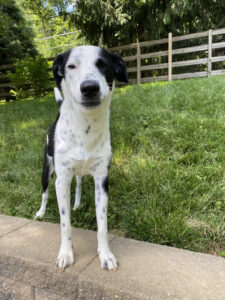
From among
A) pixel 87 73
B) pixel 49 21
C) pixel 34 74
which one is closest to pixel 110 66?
pixel 87 73

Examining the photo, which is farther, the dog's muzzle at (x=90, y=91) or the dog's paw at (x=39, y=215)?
the dog's paw at (x=39, y=215)

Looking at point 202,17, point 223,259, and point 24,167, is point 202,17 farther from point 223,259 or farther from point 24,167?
point 223,259

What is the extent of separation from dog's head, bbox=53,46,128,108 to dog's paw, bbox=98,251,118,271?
1.05 meters

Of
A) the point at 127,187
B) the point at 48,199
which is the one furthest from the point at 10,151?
the point at 127,187

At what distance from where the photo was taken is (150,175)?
2.82m

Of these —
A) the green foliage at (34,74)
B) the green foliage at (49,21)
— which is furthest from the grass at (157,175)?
the green foliage at (49,21)

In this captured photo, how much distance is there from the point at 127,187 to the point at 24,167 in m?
1.62

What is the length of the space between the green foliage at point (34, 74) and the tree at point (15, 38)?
7.48ft

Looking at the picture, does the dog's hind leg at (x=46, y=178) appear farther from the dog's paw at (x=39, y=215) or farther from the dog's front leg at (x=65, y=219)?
the dog's front leg at (x=65, y=219)

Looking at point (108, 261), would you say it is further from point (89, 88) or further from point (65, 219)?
point (89, 88)

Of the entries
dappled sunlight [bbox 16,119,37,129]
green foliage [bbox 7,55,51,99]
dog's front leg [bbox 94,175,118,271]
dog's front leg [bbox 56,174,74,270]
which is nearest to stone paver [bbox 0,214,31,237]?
dog's front leg [bbox 56,174,74,270]

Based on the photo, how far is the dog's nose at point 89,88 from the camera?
1.65 m

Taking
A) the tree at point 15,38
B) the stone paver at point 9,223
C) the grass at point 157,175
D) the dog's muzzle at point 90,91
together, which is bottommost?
the stone paver at point 9,223

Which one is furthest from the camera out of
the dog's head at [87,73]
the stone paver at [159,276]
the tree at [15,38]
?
the tree at [15,38]
